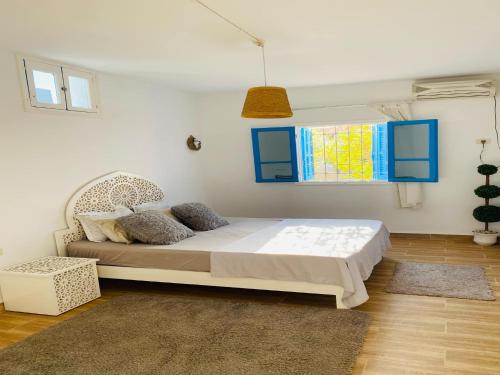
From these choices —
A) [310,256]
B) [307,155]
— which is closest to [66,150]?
[310,256]

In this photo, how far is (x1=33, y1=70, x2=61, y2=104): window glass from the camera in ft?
12.6

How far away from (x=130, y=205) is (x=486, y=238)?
4.49m

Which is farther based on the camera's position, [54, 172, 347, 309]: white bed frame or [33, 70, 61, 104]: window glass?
[33, 70, 61, 104]: window glass

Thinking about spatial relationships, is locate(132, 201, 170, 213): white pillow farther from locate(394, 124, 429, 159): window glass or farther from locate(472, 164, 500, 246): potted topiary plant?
locate(472, 164, 500, 246): potted topiary plant

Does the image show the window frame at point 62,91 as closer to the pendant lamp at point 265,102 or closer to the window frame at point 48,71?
the window frame at point 48,71

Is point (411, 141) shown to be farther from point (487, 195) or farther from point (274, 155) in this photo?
point (274, 155)

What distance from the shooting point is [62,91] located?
4.07 m

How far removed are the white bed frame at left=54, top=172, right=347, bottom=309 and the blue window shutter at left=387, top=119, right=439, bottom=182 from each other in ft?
9.70

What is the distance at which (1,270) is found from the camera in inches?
138

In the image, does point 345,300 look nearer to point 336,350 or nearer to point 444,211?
point 336,350

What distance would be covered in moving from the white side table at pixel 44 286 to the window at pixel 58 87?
1556 mm

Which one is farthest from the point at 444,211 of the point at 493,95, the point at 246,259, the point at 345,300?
the point at 246,259

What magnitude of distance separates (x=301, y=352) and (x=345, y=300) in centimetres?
78

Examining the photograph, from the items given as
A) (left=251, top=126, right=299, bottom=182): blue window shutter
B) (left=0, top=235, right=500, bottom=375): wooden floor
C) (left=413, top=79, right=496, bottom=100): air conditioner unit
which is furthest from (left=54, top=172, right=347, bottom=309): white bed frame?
(left=413, top=79, right=496, bottom=100): air conditioner unit
